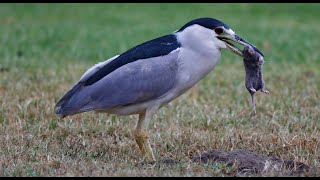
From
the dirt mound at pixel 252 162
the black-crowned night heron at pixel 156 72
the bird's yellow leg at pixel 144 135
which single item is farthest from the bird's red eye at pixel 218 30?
the dirt mound at pixel 252 162

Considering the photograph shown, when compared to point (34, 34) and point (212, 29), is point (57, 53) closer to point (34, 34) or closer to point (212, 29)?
point (34, 34)

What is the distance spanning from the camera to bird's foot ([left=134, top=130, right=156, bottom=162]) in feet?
20.1

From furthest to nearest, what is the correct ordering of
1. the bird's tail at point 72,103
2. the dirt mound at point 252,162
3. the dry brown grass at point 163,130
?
the bird's tail at point 72,103 → the dry brown grass at point 163,130 → the dirt mound at point 252,162

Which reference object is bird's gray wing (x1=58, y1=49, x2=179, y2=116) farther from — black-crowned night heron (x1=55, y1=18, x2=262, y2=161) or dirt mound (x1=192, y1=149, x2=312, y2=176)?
dirt mound (x1=192, y1=149, x2=312, y2=176)

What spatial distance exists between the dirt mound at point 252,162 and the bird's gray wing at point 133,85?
0.68 meters

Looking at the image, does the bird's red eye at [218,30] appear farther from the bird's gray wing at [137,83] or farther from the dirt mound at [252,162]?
the dirt mound at [252,162]

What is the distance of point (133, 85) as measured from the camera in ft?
20.1

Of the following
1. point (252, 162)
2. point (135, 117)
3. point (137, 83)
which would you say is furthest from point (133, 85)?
point (135, 117)

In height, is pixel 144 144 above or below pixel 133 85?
below

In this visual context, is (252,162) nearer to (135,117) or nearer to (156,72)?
(156,72)

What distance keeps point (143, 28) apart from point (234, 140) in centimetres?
922

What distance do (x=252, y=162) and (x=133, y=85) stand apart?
47.8 inches

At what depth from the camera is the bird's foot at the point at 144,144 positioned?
6.11m

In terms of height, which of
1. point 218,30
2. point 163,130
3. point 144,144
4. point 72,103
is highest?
point 218,30
